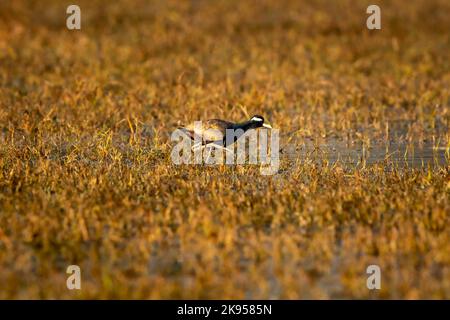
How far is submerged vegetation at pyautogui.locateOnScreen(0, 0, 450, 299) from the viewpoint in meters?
6.41

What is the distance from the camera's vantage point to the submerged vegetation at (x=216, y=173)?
641cm

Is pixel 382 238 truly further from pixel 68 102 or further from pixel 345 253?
pixel 68 102

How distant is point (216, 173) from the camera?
9.53 m

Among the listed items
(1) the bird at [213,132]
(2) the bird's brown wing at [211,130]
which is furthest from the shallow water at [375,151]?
(2) the bird's brown wing at [211,130]

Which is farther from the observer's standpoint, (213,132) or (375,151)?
(375,151)

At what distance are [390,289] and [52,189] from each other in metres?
3.86

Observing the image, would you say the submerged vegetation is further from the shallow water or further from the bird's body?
the bird's body

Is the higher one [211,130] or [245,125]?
[245,125]

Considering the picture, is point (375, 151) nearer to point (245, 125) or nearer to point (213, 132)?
point (245, 125)

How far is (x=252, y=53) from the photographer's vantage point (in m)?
18.5

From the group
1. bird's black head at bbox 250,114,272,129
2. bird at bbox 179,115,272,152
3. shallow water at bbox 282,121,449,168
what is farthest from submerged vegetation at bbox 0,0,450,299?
bird's black head at bbox 250,114,272,129

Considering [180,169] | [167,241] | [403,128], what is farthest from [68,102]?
[167,241]

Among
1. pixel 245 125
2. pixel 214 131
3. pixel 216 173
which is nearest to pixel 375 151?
pixel 245 125

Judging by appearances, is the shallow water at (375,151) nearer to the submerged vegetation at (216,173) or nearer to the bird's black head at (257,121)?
the submerged vegetation at (216,173)
